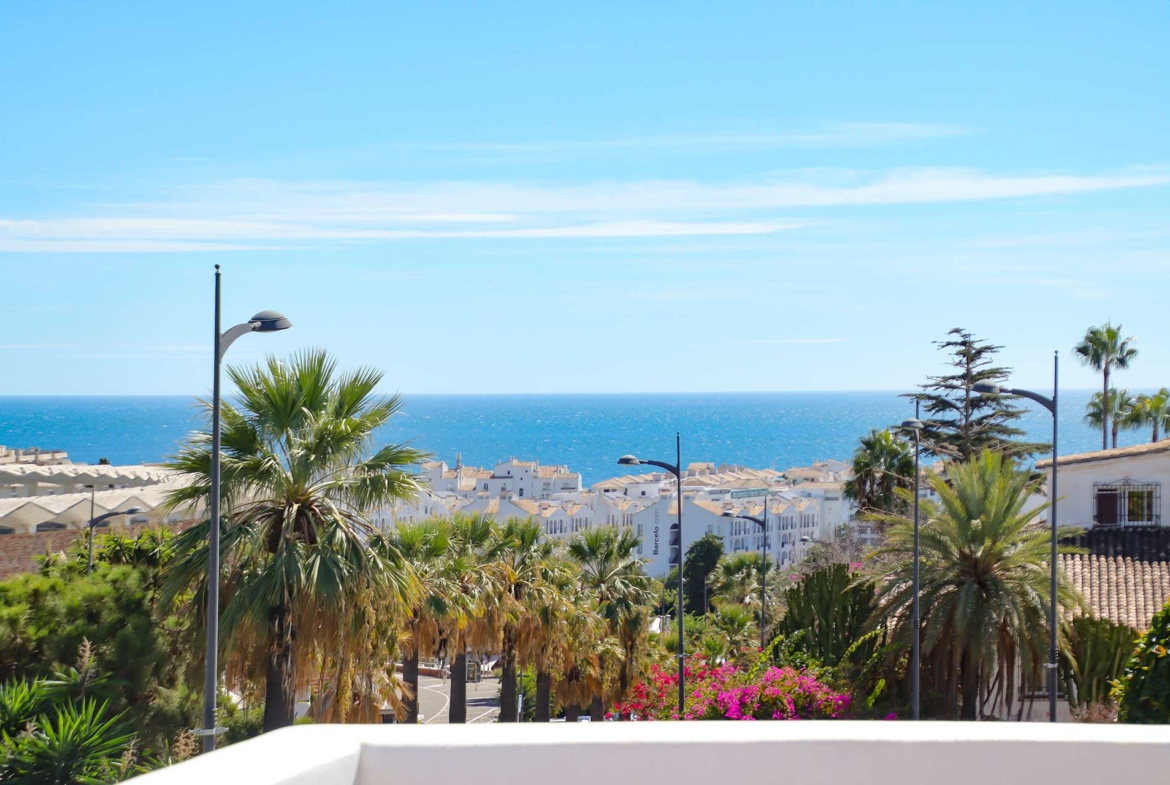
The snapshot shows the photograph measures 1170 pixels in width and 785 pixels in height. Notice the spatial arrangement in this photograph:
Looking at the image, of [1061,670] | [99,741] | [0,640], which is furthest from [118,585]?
[1061,670]

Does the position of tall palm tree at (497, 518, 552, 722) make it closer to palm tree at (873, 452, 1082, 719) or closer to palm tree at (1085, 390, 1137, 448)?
palm tree at (873, 452, 1082, 719)

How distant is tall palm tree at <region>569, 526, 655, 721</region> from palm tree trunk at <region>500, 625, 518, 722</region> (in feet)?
9.41

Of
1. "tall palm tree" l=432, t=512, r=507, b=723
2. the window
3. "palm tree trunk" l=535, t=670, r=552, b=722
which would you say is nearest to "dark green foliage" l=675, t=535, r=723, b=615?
the window

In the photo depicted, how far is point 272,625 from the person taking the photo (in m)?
12.5

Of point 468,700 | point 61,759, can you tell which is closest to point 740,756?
point 61,759

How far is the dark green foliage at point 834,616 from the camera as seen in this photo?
74.0 feet

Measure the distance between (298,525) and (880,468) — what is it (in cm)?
3136

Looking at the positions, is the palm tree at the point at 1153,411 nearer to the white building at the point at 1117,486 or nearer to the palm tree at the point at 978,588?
the white building at the point at 1117,486

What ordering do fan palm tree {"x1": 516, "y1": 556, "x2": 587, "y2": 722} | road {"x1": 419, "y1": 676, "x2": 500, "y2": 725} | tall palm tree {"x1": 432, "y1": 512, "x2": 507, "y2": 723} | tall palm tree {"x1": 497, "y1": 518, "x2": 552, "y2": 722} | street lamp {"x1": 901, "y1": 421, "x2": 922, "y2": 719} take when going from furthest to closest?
road {"x1": 419, "y1": 676, "x2": 500, "y2": 725}
fan palm tree {"x1": 516, "y1": 556, "x2": 587, "y2": 722}
tall palm tree {"x1": 497, "y1": 518, "x2": 552, "y2": 722}
tall palm tree {"x1": 432, "y1": 512, "x2": 507, "y2": 723}
street lamp {"x1": 901, "y1": 421, "x2": 922, "y2": 719}

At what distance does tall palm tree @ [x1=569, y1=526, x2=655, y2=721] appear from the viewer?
101 feet

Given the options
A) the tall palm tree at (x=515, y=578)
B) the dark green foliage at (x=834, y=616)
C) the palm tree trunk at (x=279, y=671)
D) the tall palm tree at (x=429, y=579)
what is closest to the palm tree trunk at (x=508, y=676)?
the tall palm tree at (x=515, y=578)

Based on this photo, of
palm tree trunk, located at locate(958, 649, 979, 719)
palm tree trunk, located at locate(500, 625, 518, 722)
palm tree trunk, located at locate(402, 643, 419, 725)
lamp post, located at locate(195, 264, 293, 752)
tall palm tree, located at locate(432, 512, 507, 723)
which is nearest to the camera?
Result: lamp post, located at locate(195, 264, 293, 752)

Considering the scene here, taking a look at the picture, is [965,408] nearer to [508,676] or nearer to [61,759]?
[508,676]

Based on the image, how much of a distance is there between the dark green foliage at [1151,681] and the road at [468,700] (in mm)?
30617
